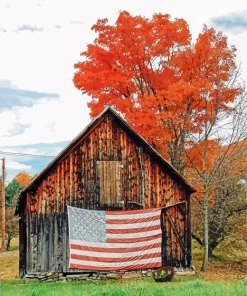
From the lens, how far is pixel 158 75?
31094mm

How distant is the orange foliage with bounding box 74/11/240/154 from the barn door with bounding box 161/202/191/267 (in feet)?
13.9

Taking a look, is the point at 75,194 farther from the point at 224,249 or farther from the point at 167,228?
the point at 224,249

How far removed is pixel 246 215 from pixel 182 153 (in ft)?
17.8

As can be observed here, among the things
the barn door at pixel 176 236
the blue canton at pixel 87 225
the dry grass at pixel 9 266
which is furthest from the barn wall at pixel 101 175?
the dry grass at pixel 9 266

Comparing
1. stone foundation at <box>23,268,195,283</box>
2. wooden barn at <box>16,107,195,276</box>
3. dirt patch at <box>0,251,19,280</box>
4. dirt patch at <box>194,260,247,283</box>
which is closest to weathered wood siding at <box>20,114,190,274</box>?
wooden barn at <box>16,107,195,276</box>

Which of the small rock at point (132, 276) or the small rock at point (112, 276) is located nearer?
the small rock at point (112, 276)

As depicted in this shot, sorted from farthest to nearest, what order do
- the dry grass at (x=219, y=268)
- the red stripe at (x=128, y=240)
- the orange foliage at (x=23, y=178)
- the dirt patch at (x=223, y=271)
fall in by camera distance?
the orange foliage at (x=23, y=178)
the dry grass at (x=219, y=268)
the dirt patch at (x=223, y=271)
the red stripe at (x=128, y=240)

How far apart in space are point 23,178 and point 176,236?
7958 cm

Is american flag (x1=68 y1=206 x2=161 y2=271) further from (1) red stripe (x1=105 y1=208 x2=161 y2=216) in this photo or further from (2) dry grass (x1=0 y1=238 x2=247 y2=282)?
(2) dry grass (x1=0 y1=238 x2=247 y2=282)

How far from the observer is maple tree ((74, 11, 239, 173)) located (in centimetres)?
2858

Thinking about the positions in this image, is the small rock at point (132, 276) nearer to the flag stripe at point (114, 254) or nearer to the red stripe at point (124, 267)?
the red stripe at point (124, 267)

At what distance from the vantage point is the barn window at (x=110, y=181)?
2483cm

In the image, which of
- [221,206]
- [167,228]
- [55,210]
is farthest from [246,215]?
[55,210]

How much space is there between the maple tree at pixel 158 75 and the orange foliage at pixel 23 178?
7148cm
